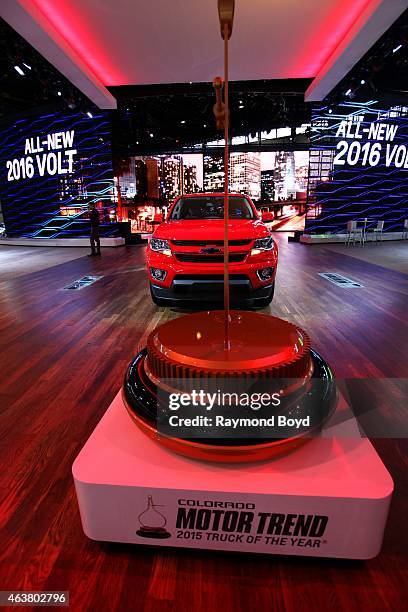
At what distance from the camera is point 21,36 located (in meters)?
6.33

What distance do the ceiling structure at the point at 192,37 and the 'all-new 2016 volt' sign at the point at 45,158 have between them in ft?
12.9

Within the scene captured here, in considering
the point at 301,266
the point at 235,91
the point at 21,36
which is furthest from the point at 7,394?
the point at 235,91

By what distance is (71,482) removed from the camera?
4.91 feet

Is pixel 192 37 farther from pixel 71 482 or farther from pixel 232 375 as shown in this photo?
pixel 71 482

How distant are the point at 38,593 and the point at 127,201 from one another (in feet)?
57.2

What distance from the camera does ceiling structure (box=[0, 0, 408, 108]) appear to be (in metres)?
5.66

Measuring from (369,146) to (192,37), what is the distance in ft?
26.6

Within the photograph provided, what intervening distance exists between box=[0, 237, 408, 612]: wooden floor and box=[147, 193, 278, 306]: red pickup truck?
529 millimetres

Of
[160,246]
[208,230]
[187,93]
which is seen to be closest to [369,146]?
[187,93]

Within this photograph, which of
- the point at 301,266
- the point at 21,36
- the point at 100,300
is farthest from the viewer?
the point at 301,266

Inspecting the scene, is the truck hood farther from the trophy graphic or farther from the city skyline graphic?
the city skyline graphic

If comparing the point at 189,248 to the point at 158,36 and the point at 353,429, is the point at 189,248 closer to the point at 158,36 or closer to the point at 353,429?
the point at 353,429

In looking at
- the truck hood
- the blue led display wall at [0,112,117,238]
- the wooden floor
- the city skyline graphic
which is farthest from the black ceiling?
the wooden floor

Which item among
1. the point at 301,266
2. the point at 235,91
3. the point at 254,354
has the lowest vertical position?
the point at 301,266
